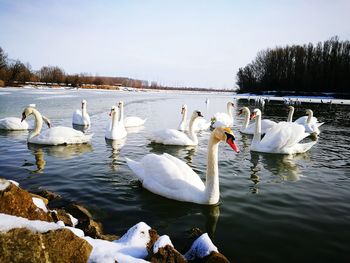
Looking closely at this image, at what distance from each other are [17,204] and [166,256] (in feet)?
5.79

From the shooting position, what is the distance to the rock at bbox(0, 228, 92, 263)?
2.57m

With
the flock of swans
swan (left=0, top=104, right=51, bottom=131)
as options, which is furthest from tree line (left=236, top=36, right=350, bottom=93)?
swan (left=0, top=104, right=51, bottom=131)

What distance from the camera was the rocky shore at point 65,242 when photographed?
2627mm

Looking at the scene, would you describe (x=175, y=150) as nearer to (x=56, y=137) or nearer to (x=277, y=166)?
(x=277, y=166)

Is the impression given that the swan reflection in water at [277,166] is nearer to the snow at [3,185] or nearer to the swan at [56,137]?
the snow at [3,185]

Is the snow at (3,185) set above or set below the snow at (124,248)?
above

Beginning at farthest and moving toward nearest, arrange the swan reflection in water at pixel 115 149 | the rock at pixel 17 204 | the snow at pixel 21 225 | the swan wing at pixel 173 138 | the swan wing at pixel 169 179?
the swan wing at pixel 173 138 < the swan reflection in water at pixel 115 149 < the swan wing at pixel 169 179 < the rock at pixel 17 204 < the snow at pixel 21 225

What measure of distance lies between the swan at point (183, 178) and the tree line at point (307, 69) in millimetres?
67179

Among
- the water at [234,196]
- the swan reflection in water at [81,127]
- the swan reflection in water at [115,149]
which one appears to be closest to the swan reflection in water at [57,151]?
the water at [234,196]

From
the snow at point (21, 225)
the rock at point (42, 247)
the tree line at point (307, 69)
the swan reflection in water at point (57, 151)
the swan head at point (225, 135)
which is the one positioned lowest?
the swan reflection in water at point (57, 151)

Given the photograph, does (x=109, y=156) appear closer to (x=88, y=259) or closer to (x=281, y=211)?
(x=281, y=211)

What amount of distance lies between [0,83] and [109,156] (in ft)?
174

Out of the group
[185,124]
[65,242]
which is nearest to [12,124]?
[185,124]

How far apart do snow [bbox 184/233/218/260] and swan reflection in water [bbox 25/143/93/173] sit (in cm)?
536
